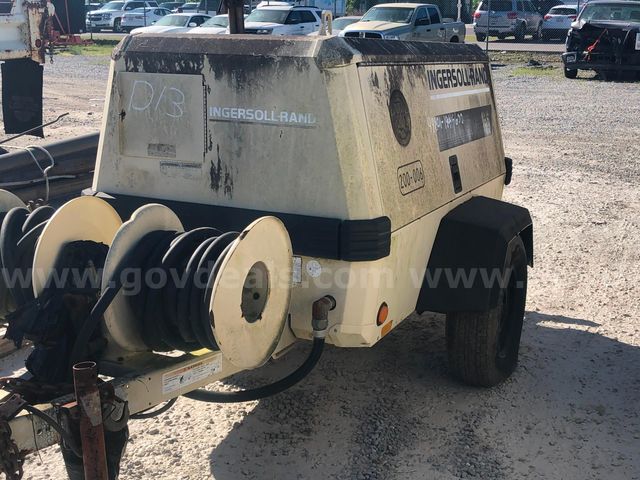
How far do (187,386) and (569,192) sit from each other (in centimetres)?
755

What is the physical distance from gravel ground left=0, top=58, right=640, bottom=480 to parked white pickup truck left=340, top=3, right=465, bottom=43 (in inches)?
676

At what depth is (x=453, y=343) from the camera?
4.68 m

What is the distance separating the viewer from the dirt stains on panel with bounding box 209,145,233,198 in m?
3.99

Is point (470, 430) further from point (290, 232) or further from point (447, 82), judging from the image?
point (447, 82)

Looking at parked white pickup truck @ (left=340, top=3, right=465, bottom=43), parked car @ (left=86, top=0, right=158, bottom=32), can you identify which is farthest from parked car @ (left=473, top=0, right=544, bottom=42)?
parked car @ (left=86, top=0, right=158, bottom=32)

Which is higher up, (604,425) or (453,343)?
(453,343)

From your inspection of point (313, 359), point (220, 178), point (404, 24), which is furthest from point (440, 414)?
point (404, 24)

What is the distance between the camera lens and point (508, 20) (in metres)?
34.0

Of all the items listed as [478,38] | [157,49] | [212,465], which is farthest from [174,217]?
[478,38]

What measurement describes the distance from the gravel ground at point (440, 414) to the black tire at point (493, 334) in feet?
0.44

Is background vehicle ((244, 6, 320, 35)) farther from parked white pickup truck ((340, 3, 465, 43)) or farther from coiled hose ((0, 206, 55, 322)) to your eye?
coiled hose ((0, 206, 55, 322))

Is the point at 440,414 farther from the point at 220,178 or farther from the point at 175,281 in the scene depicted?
the point at 175,281

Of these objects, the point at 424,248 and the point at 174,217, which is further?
the point at 424,248

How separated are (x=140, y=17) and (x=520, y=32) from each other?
17.9m
